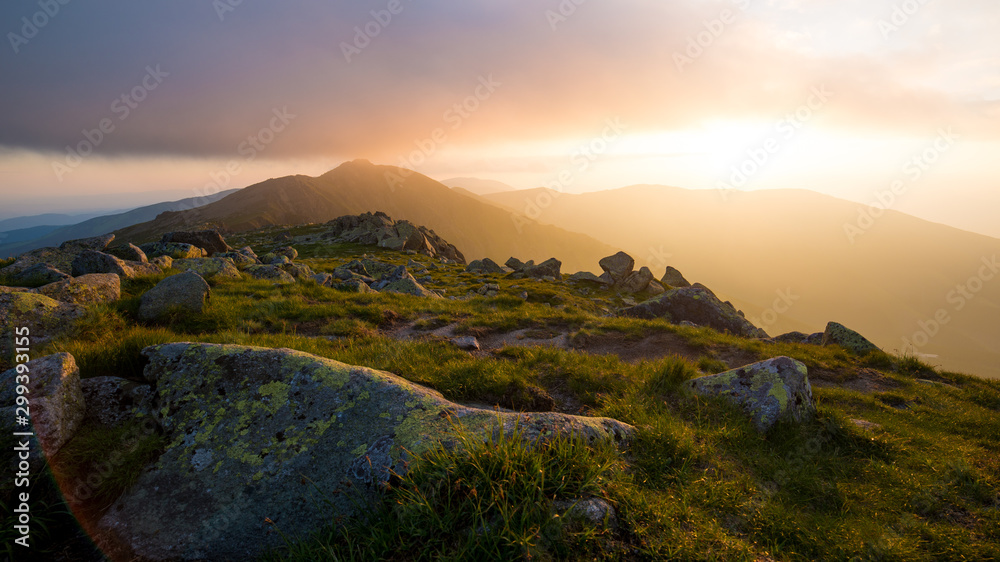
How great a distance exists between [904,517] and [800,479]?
1.12 m

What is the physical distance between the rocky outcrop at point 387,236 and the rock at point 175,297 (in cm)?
5917

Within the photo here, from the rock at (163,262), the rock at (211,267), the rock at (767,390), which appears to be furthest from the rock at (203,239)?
the rock at (767,390)

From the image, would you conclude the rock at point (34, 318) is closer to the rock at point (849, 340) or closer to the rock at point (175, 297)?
the rock at point (175, 297)

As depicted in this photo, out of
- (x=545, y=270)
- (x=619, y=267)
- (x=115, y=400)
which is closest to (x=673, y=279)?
(x=619, y=267)

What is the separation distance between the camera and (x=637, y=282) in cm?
4809

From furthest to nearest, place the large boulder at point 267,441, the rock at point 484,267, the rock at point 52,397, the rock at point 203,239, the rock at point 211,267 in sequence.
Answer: the rock at point 484,267, the rock at point 203,239, the rock at point 211,267, the rock at point 52,397, the large boulder at point 267,441

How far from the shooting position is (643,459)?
4852 mm

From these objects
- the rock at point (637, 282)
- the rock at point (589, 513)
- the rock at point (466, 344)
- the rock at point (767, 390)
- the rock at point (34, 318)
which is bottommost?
the rock at point (637, 282)

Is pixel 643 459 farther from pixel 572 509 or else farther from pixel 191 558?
pixel 191 558

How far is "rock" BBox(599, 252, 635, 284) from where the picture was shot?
163ft

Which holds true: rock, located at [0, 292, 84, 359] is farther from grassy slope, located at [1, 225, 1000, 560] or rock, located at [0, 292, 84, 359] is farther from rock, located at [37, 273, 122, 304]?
rock, located at [37, 273, 122, 304]

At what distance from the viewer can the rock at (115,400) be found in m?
4.70

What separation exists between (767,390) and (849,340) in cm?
1425

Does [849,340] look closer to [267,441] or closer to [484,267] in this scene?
[267,441]
